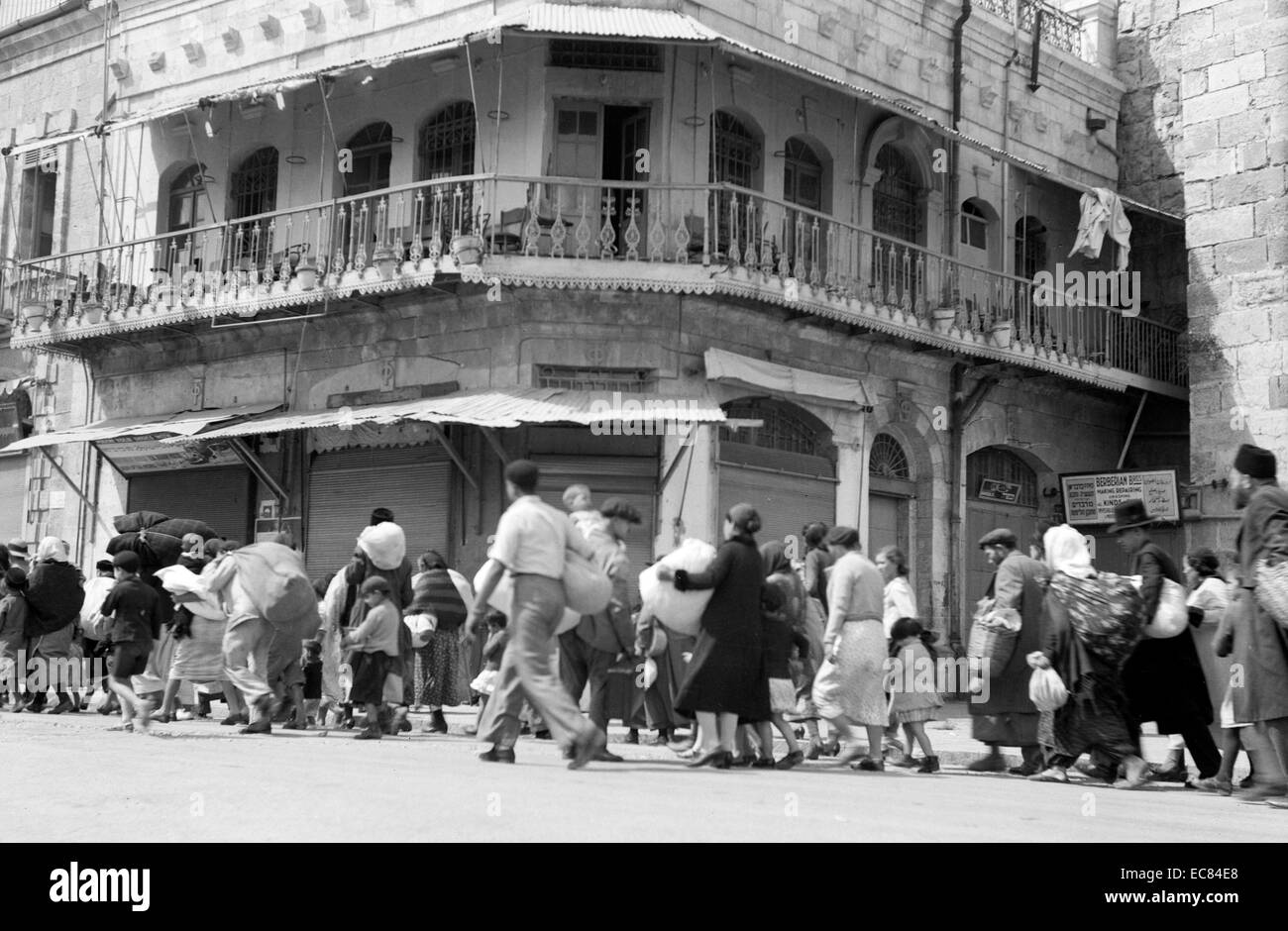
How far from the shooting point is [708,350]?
678 inches

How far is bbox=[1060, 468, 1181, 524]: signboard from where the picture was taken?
20766mm

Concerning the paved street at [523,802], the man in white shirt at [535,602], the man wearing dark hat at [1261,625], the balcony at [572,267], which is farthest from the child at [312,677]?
the man wearing dark hat at [1261,625]

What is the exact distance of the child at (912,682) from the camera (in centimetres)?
1059

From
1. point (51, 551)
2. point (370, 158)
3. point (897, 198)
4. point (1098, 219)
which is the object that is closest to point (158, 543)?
point (51, 551)

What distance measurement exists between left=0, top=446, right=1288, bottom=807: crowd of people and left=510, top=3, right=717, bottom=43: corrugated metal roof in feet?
19.5

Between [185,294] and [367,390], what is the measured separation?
8.77 ft

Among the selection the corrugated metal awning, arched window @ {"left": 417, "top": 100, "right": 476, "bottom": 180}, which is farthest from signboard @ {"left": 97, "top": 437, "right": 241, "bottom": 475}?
arched window @ {"left": 417, "top": 100, "right": 476, "bottom": 180}

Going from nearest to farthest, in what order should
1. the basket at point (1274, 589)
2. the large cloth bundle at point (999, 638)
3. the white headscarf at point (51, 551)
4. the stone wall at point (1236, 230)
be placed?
the basket at point (1274, 589) → the large cloth bundle at point (999, 638) → the white headscarf at point (51, 551) → the stone wall at point (1236, 230)

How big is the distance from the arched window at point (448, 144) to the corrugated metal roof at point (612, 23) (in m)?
2.00

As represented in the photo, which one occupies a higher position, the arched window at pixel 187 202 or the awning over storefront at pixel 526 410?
the arched window at pixel 187 202

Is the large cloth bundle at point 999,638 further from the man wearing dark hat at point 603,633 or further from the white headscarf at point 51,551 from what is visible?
the white headscarf at point 51,551

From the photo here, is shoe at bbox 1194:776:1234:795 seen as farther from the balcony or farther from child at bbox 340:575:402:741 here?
the balcony
